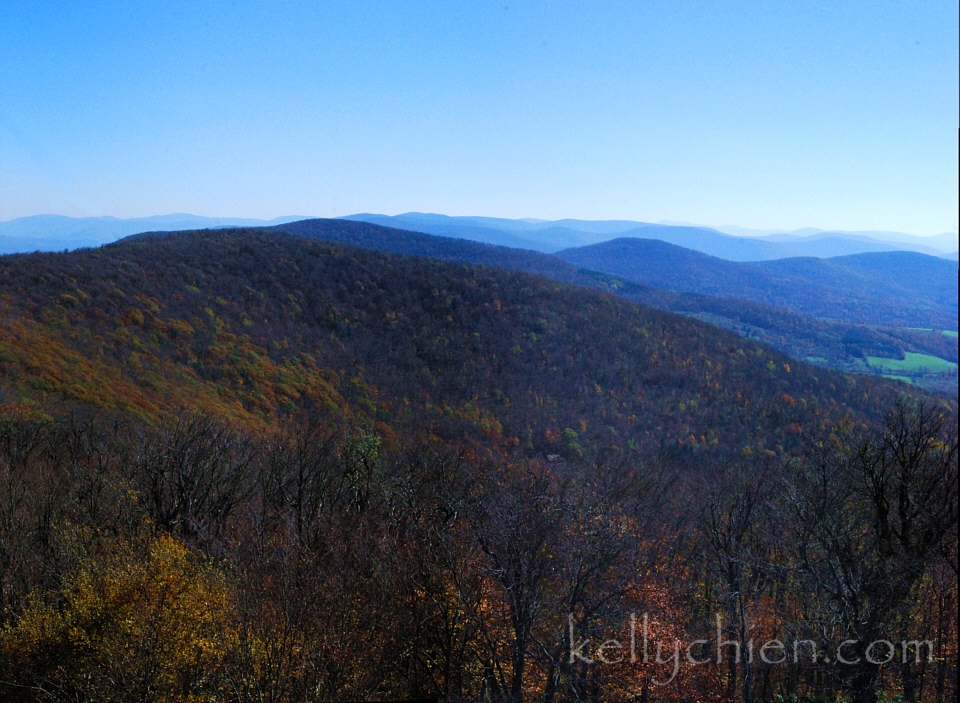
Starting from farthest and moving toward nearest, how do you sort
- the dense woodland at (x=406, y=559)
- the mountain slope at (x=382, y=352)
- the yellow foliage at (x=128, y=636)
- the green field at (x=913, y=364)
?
the green field at (x=913, y=364) → the mountain slope at (x=382, y=352) → the dense woodland at (x=406, y=559) → the yellow foliage at (x=128, y=636)

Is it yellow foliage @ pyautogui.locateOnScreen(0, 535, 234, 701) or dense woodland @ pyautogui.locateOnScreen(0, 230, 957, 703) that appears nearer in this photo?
yellow foliage @ pyautogui.locateOnScreen(0, 535, 234, 701)

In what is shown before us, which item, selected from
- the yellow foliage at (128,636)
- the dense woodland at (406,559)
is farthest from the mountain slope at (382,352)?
the yellow foliage at (128,636)

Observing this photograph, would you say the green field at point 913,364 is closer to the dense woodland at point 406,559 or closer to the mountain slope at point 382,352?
the mountain slope at point 382,352

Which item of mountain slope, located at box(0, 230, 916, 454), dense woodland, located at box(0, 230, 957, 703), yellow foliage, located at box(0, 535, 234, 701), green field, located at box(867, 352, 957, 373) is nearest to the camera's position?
yellow foliage, located at box(0, 535, 234, 701)

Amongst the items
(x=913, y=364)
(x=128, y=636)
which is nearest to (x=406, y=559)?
(x=128, y=636)

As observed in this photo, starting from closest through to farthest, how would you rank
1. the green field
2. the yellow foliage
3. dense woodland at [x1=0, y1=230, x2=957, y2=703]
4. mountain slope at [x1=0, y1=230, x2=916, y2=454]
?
the yellow foliage < dense woodland at [x1=0, y1=230, x2=957, y2=703] < mountain slope at [x1=0, y1=230, x2=916, y2=454] < the green field

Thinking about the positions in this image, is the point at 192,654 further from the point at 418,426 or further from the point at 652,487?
the point at 418,426

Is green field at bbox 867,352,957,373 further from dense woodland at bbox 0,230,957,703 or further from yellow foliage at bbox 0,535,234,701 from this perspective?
→ yellow foliage at bbox 0,535,234,701

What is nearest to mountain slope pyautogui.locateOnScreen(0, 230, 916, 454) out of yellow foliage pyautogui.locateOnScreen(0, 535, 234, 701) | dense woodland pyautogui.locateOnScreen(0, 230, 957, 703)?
dense woodland pyautogui.locateOnScreen(0, 230, 957, 703)

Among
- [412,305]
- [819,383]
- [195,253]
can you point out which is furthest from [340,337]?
[819,383]
